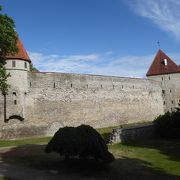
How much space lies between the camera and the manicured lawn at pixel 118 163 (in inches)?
574

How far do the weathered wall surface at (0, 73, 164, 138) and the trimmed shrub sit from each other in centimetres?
1175

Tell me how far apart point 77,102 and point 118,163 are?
1553cm

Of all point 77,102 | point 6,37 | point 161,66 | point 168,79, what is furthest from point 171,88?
point 6,37

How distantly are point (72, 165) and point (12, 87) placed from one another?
1281cm

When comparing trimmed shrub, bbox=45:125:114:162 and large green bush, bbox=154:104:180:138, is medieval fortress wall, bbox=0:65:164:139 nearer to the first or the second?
large green bush, bbox=154:104:180:138

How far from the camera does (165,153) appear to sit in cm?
2028

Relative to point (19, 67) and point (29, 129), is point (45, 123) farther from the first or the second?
point (19, 67)

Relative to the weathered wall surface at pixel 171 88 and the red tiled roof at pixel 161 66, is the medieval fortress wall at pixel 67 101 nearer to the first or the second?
the weathered wall surface at pixel 171 88

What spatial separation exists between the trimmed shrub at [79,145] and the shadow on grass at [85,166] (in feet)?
1.45

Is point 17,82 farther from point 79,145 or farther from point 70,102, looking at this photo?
point 79,145

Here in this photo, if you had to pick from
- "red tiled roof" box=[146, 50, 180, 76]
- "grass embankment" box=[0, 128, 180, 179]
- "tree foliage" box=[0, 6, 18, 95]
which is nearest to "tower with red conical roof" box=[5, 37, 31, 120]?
"tree foliage" box=[0, 6, 18, 95]

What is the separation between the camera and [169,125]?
26.1 m

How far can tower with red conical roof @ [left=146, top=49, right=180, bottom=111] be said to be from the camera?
44.9 metres

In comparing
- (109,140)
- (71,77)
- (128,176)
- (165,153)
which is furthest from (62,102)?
(128,176)
